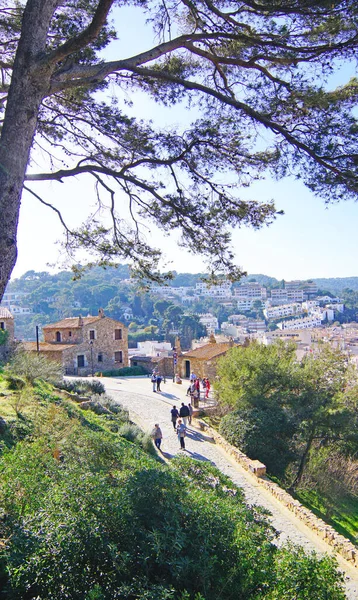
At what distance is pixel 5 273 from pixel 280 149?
4.64 m

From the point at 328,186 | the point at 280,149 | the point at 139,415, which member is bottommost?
the point at 139,415

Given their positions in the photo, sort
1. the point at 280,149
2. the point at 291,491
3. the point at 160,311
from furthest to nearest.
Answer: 1. the point at 160,311
2. the point at 291,491
3. the point at 280,149

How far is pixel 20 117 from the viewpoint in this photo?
5.11 meters

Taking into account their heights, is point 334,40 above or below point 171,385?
above

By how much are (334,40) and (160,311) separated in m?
107

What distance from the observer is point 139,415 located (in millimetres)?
17000

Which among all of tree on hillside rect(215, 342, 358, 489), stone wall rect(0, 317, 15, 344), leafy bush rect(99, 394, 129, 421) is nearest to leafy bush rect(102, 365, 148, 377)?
stone wall rect(0, 317, 15, 344)

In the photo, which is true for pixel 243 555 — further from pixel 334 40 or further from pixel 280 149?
pixel 334 40

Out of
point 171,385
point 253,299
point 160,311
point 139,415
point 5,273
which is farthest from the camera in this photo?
point 253,299

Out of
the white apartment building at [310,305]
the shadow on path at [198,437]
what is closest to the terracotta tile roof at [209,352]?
the shadow on path at [198,437]

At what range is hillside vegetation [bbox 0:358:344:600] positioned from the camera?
9.98 ft

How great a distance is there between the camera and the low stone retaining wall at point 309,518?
8094 mm

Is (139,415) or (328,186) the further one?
(139,415)

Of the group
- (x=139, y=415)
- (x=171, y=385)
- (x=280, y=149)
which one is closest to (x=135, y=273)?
(x=280, y=149)
